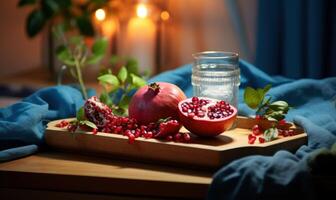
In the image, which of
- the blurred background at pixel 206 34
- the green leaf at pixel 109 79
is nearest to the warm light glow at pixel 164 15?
the blurred background at pixel 206 34

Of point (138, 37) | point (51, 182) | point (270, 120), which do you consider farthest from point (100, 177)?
point (138, 37)

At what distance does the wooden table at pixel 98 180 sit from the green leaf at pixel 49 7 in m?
0.62

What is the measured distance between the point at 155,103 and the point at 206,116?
0.09 m

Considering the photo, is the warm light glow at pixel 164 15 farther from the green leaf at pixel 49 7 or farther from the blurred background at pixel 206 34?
the green leaf at pixel 49 7

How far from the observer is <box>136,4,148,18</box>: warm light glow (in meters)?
1.35

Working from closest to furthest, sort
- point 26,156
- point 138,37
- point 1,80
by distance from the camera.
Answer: point 26,156 < point 138,37 < point 1,80

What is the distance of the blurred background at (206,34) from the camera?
4.05ft

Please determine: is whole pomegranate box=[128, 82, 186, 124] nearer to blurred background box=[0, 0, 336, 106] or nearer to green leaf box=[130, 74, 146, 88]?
green leaf box=[130, 74, 146, 88]

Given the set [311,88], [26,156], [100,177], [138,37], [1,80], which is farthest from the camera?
[1,80]

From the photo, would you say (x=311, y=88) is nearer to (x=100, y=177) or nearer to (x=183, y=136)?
(x=183, y=136)

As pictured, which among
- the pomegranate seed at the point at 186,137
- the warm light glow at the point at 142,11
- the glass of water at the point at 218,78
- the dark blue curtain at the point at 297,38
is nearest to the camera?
the pomegranate seed at the point at 186,137

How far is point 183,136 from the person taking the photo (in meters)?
0.87

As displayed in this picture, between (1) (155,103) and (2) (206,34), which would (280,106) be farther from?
(2) (206,34)

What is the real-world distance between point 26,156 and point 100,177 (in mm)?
173
